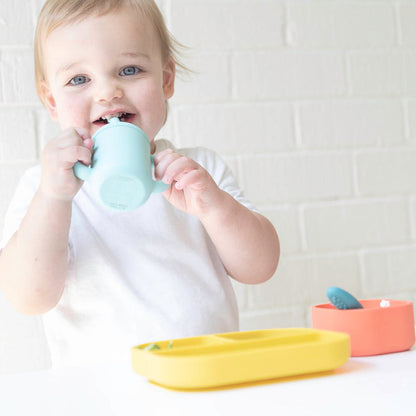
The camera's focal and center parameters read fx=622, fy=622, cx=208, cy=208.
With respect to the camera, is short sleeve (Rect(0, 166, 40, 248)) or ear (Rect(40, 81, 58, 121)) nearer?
short sleeve (Rect(0, 166, 40, 248))

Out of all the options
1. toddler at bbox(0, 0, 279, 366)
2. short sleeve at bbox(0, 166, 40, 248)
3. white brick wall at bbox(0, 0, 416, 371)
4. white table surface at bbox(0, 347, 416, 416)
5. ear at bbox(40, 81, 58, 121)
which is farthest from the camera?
white brick wall at bbox(0, 0, 416, 371)

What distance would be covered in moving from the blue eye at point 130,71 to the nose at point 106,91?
0.13ft

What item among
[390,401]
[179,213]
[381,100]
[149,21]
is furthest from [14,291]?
[381,100]

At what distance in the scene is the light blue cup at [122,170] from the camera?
64 centimetres

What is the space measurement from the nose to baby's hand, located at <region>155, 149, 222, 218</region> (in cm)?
19

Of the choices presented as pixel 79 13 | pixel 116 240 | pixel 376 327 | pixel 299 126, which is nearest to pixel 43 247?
pixel 116 240

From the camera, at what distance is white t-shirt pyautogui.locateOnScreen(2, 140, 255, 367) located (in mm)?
1026

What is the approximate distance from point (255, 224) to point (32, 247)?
341mm

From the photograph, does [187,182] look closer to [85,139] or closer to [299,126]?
[85,139]

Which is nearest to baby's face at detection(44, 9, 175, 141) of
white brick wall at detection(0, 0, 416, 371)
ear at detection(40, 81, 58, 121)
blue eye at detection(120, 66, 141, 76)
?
blue eye at detection(120, 66, 141, 76)

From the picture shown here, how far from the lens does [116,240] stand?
108cm

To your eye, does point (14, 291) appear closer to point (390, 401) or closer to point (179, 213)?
point (179, 213)

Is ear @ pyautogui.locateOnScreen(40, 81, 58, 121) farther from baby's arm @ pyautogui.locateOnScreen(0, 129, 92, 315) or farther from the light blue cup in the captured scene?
the light blue cup

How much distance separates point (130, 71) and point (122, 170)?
0.44 m
